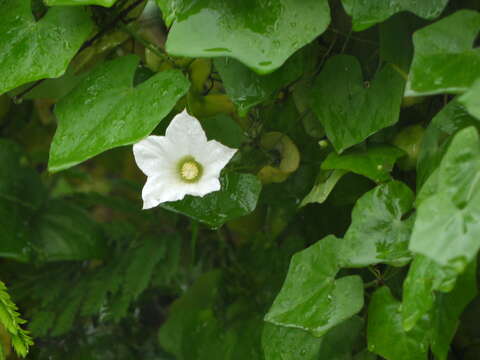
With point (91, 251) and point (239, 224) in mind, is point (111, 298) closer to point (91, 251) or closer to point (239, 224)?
point (91, 251)

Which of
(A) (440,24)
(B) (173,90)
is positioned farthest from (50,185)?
(A) (440,24)

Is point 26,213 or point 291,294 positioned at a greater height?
point 291,294

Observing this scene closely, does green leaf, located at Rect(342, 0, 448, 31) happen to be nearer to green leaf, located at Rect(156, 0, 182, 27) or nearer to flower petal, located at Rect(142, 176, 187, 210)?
green leaf, located at Rect(156, 0, 182, 27)

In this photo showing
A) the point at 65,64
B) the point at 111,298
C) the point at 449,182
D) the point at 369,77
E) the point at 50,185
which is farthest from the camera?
the point at 50,185

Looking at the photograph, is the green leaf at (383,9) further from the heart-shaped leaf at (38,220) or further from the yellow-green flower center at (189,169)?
the heart-shaped leaf at (38,220)

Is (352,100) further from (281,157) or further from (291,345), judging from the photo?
(291,345)

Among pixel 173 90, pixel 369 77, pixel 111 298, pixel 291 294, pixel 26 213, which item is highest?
pixel 173 90
